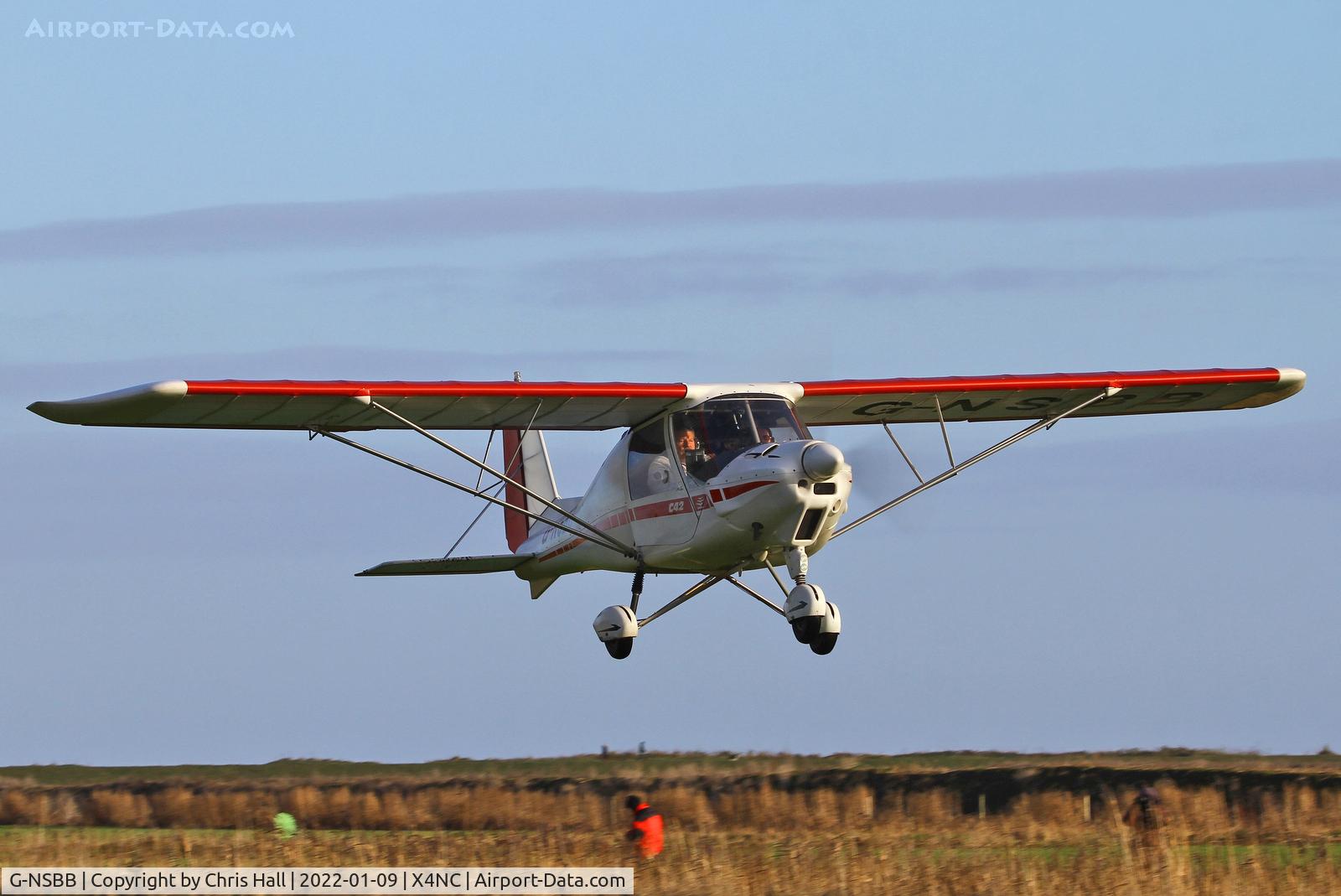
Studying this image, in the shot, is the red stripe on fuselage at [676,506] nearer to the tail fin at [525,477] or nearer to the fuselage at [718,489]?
the fuselage at [718,489]

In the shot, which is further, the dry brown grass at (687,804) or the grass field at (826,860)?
the dry brown grass at (687,804)

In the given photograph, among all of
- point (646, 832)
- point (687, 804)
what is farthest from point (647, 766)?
point (646, 832)

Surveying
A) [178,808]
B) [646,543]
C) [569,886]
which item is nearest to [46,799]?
[178,808]

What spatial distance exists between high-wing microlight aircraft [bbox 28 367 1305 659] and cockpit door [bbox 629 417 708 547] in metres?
0.02

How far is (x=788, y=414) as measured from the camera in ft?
68.9

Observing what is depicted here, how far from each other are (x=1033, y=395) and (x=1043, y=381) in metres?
0.48

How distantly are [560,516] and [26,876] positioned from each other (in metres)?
11.5

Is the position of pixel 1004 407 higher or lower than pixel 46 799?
higher

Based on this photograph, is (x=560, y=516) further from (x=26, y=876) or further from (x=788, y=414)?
(x=26, y=876)

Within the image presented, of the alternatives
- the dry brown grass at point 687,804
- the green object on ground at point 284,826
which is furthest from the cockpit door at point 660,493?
the green object on ground at point 284,826

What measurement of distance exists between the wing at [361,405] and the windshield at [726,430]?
433mm

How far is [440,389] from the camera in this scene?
2130cm

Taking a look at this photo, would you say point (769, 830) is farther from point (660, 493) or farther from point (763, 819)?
point (660, 493)

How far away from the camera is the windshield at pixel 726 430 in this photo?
814 inches
